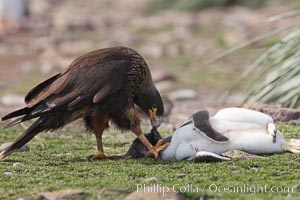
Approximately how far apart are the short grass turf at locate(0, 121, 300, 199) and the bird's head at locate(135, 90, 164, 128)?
482mm

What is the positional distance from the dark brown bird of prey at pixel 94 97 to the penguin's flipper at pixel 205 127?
12.3 inches

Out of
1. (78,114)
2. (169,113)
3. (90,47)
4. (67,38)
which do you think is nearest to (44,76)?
(90,47)

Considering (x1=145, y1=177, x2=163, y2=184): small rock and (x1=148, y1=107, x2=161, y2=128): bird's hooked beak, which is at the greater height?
(x1=148, y1=107, x2=161, y2=128): bird's hooked beak

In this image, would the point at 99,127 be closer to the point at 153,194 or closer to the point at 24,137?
the point at 24,137

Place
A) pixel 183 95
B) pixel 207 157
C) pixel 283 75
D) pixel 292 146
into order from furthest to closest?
pixel 183 95, pixel 283 75, pixel 292 146, pixel 207 157

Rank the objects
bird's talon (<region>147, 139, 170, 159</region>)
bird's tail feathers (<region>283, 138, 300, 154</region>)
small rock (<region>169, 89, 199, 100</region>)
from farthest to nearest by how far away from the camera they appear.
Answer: small rock (<region>169, 89, 199, 100</region>) < bird's talon (<region>147, 139, 170, 159</region>) < bird's tail feathers (<region>283, 138, 300, 154</region>)

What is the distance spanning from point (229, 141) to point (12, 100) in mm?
5738

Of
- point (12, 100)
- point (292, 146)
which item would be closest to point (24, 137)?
point (292, 146)

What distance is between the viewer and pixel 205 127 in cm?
623

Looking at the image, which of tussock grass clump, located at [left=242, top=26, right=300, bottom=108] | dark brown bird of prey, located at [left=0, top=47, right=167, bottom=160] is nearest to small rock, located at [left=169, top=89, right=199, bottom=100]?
tussock grass clump, located at [left=242, top=26, right=300, bottom=108]

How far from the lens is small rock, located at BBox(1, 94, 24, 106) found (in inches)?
440

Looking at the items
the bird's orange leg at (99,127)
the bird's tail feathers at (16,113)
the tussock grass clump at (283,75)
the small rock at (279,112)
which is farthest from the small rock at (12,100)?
the bird's tail feathers at (16,113)

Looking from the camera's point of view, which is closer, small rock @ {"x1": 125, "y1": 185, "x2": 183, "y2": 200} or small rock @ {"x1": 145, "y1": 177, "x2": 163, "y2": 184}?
small rock @ {"x1": 125, "y1": 185, "x2": 183, "y2": 200}

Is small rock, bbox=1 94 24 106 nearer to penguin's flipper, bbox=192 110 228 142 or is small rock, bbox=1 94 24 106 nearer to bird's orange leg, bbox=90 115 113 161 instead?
bird's orange leg, bbox=90 115 113 161
